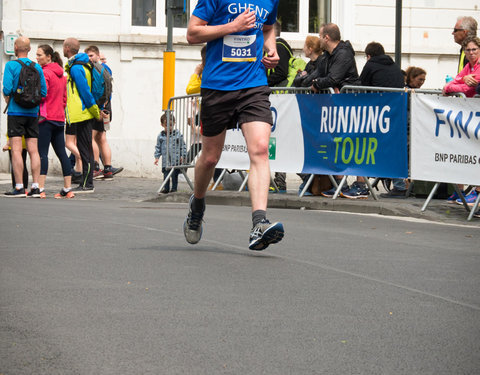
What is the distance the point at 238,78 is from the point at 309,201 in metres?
5.52

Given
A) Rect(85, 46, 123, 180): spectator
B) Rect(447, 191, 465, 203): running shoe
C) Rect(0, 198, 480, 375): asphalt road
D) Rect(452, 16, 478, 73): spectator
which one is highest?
Rect(452, 16, 478, 73): spectator

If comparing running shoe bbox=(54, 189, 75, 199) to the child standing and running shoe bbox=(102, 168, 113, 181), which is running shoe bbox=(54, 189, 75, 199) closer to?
the child standing

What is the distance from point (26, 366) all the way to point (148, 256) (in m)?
2.99

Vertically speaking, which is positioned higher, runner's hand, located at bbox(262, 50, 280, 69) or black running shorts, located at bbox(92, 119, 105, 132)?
runner's hand, located at bbox(262, 50, 280, 69)

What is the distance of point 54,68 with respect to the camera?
14.0 meters

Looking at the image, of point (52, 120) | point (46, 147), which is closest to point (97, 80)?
point (52, 120)

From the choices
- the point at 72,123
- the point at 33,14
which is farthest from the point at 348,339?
the point at 33,14

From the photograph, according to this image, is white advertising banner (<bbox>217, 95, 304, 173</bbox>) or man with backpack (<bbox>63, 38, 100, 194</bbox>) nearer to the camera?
white advertising banner (<bbox>217, 95, 304, 173</bbox>)

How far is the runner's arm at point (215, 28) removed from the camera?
22.4 ft

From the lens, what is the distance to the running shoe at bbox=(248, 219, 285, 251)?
6.61m

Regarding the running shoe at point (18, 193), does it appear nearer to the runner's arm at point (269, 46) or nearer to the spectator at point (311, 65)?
the spectator at point (311, 65)

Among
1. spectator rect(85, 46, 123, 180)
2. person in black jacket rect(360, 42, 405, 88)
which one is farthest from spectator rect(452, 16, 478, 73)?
spectator rect(85, 46, 123, 180)

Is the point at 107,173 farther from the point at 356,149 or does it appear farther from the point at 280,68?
the point at 356,149

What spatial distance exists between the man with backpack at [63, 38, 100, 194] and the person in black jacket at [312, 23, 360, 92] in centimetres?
343
